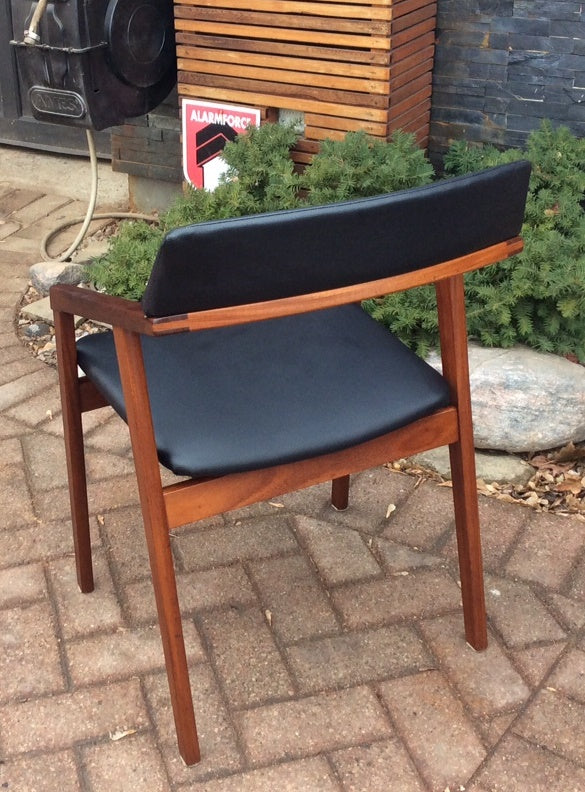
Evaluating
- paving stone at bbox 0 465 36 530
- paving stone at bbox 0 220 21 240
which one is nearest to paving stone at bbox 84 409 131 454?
paving stone at bbox 0 465 36 530

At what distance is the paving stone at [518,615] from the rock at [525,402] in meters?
0.54

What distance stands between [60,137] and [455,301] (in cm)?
369

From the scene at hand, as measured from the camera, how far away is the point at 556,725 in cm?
184

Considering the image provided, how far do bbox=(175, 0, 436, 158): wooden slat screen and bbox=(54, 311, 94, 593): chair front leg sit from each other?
1731mm

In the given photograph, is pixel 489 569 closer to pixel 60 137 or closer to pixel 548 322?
pixel 548 322

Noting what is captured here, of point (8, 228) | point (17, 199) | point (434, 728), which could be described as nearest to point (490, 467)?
point (434, 728)

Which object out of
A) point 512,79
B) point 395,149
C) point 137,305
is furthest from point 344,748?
point 512,79

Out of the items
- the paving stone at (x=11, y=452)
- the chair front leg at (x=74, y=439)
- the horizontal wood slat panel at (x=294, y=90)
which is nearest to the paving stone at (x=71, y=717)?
the chair front leg at (x=74, y=439)

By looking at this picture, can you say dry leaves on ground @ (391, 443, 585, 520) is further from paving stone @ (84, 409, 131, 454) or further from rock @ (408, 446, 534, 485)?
paving stone @ (84, 409, 131, 454)

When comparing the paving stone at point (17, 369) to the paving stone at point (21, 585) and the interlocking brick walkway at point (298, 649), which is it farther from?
the paving stone at point (21, 585)

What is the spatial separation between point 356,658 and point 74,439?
0.74 metres

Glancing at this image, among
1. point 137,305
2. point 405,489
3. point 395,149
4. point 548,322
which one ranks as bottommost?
point 405,489

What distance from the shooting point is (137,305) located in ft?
4.60

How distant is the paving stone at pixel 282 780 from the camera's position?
1.71 metres
